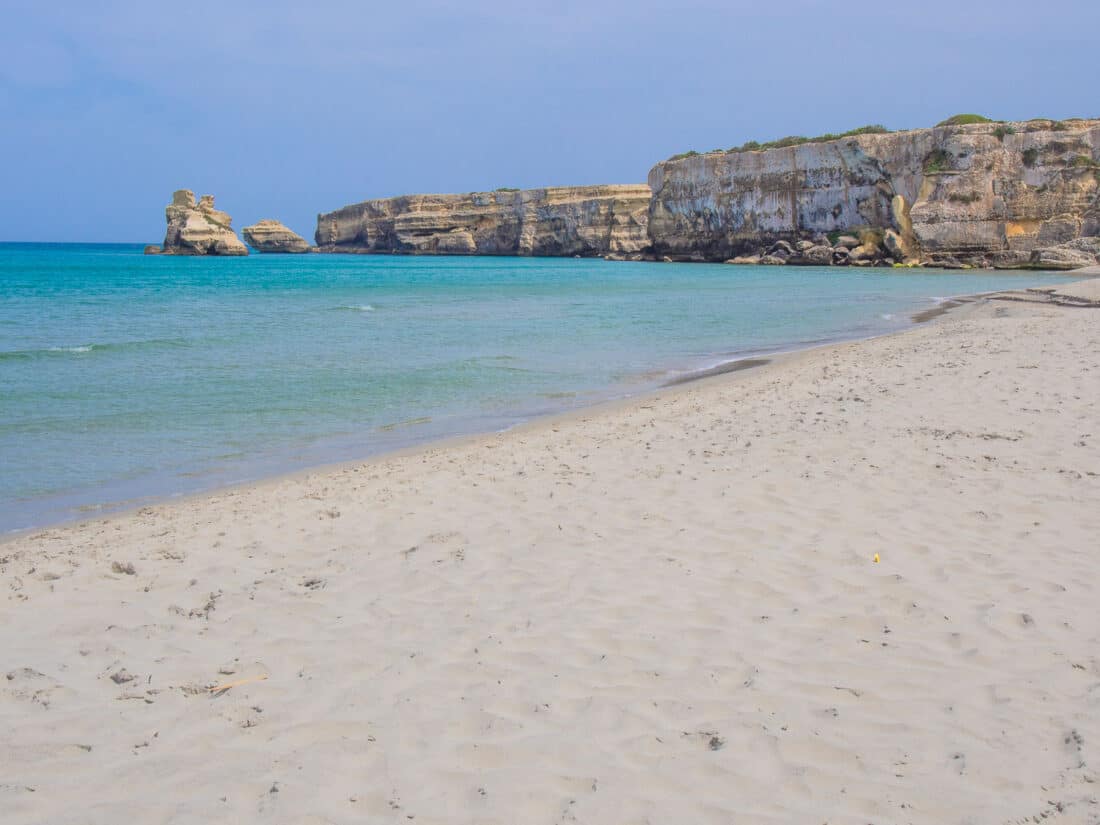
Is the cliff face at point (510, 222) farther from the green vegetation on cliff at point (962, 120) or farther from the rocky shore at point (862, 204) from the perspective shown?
Result: the green vegetation on cliff at point (962, 120)

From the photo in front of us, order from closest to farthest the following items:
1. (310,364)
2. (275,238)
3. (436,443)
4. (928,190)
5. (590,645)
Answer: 1. (590,645)
2. (436,443)
3. (310,364)
4. (928,190)
5. (275,238)

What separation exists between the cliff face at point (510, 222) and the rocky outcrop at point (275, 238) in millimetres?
8718

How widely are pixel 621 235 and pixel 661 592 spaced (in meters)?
82.1

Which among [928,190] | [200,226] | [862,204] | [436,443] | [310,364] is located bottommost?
[436,443]

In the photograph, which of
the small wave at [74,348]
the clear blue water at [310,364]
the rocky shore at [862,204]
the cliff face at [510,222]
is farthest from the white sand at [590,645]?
the cliff face at [510,222]

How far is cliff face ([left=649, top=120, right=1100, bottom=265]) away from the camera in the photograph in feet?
152

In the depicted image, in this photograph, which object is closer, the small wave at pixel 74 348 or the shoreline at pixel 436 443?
the shoreline at pixel 436 443

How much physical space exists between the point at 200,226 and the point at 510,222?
32.9 meters

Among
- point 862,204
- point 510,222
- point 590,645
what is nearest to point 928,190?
point 862,204

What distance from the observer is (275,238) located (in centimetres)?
11962

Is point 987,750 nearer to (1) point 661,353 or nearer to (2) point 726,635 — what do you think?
(2) point 726,635

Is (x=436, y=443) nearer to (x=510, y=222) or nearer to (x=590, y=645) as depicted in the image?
(x=590, y=645)

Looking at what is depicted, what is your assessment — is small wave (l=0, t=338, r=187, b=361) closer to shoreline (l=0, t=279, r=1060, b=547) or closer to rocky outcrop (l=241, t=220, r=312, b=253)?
shoreline (l=0, t=279, r=1060, b=547)

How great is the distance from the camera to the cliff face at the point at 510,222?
83562 millimetres
